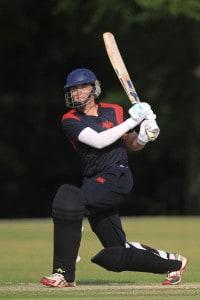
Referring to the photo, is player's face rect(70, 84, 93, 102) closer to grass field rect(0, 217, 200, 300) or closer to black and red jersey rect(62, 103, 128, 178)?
black and red jersey rect(62, 103, 128, 178)

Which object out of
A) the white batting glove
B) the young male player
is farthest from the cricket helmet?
the white batting glove

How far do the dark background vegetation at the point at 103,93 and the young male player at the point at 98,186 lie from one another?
2093 centimetres

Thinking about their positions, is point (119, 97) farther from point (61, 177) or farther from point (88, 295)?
point (88, 295)

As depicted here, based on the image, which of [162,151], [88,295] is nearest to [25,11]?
[162,151]

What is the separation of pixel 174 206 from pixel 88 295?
2886 centimetres

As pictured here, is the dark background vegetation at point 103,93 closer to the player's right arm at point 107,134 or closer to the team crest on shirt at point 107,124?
the team crest on shirt at point 107,124

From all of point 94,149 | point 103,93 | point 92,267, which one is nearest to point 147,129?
point 94,149

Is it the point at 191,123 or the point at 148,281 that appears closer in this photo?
the point at 148,281

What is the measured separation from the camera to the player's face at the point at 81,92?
8929 mm

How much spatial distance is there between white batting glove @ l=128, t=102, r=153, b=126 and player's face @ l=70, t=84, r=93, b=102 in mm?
372

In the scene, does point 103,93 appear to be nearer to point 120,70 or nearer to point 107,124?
point 120,70

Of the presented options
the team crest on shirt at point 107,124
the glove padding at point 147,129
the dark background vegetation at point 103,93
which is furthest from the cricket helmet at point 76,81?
the dark background vegetation at point 103,93

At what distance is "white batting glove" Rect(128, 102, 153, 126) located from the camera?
8789 millimetres

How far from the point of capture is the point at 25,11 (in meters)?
35.2
